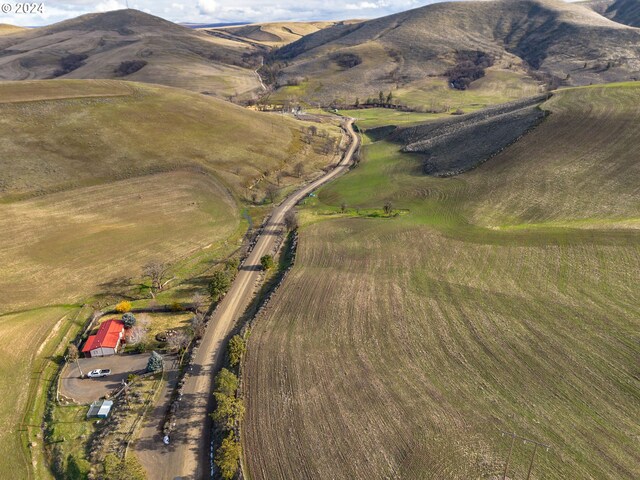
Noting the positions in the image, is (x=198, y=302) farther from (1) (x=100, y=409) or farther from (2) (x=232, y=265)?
(1) (x=100, y=409)

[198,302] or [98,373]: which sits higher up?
[198,302]

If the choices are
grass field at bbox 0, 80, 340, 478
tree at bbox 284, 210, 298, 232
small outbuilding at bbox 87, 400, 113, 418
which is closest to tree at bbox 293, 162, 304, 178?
grass field at bbox 0, 80, 340, 478

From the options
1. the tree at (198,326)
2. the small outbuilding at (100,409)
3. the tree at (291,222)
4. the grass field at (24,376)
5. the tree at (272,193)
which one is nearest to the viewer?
the grass field at (24,376)

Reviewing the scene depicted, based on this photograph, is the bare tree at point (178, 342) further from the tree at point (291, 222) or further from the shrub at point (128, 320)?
the tree at point (291, 222)

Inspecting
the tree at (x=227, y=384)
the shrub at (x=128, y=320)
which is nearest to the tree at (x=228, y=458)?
the tree at (x=227, y=384)

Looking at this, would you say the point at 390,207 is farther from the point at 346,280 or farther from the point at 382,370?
the point at 382,370

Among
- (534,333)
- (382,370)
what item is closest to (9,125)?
(382,370)

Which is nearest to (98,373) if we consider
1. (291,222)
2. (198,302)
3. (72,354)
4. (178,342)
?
(72,354)
